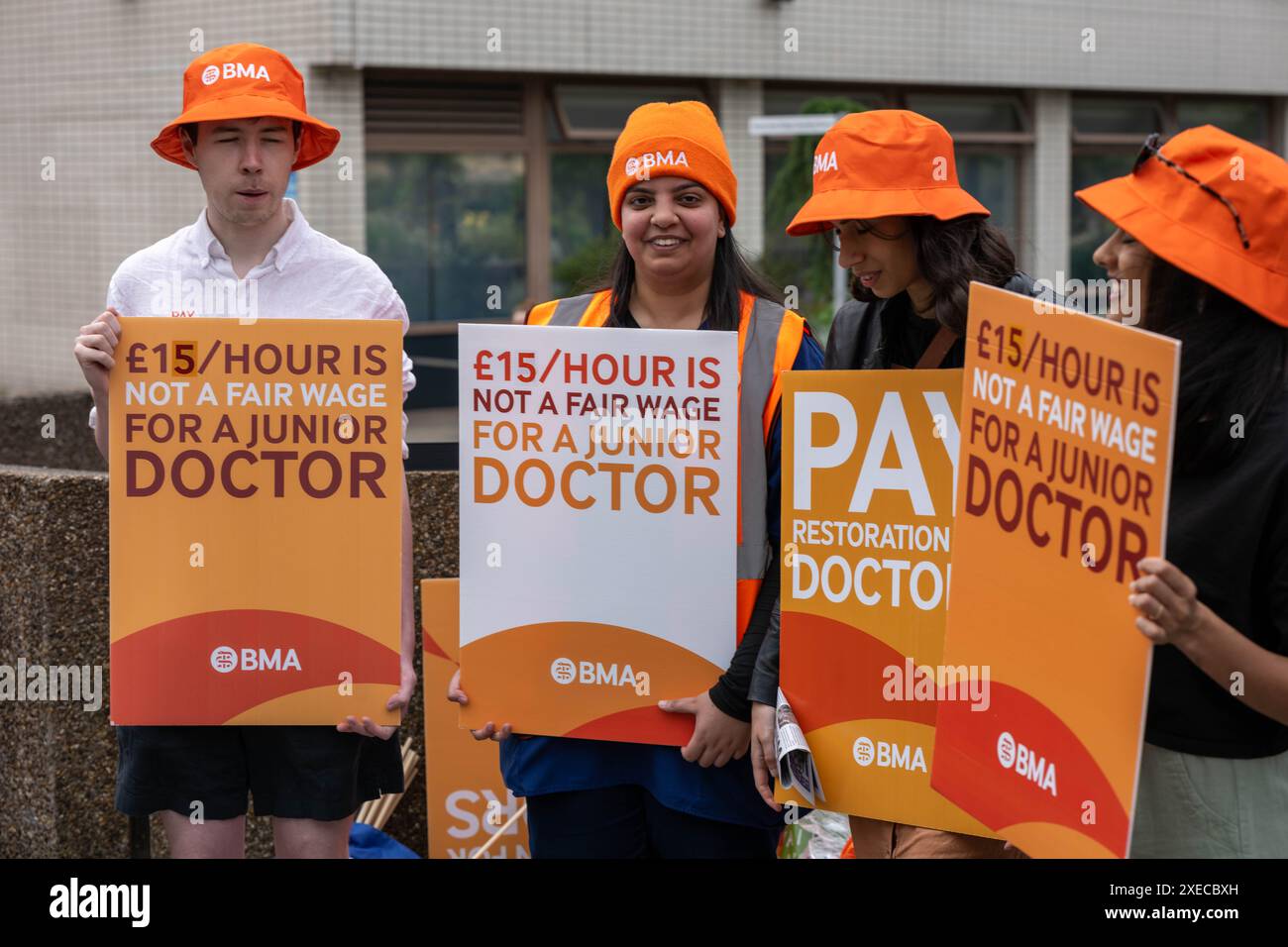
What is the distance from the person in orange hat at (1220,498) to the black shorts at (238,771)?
5.02 feet

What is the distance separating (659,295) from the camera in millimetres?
3086

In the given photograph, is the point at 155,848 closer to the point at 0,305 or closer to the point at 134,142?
the point at 134,142

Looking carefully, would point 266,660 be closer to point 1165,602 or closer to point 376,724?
point 376,724

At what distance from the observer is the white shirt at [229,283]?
317 cm

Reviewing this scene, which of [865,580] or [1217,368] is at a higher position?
[1217,368]

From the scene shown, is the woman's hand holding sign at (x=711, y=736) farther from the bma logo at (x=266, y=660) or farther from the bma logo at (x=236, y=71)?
the bma logo at (x=236, y=71)

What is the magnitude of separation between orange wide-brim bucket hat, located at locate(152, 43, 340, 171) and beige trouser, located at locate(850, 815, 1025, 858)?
5.60ft

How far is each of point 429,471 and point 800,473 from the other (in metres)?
1.79

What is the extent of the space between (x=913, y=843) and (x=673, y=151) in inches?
51.6

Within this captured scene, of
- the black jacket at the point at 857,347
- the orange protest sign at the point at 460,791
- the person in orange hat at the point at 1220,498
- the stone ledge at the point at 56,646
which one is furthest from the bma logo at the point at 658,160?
the stone ledge at the point at 56,646

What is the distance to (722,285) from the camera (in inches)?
121

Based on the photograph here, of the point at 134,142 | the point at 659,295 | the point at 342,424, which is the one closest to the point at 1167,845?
the point at 659,295

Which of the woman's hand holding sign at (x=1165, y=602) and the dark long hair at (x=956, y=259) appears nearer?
the woman's hand holding sign at (x=1165, y=602)

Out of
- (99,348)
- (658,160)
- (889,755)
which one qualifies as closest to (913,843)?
(889,755)
